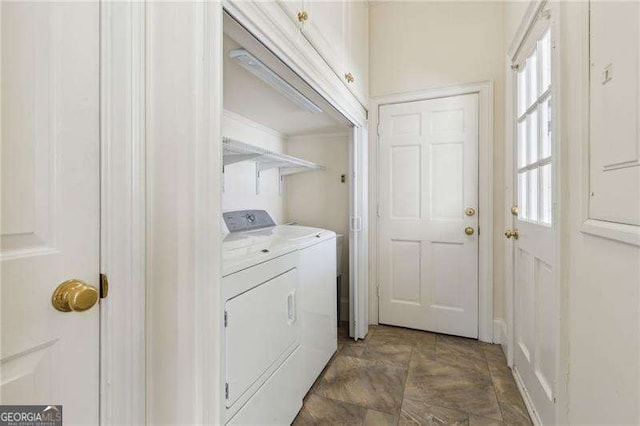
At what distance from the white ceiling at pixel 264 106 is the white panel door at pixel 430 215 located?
66cm

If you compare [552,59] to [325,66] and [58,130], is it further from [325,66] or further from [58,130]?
[58,130]

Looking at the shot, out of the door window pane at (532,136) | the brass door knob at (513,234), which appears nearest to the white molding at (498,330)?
the brass door knob at (513,234)

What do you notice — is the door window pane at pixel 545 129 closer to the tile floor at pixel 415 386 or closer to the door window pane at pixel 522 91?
the door window pane at pixel 522 91

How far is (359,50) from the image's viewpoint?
2262 millimetres

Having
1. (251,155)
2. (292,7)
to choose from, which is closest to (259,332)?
(251,155)

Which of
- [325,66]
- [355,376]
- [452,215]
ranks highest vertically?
[325,66]

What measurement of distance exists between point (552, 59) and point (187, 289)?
168cm

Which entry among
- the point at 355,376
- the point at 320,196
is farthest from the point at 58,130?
the point at 320,196

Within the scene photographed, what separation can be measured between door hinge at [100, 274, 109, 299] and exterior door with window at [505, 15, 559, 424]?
1603 millimetres

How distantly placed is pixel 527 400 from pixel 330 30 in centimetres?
237

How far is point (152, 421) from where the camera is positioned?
74cm

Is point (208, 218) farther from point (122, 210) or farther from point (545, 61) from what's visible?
point (545, 61)

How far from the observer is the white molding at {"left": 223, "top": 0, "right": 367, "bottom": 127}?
92 cm

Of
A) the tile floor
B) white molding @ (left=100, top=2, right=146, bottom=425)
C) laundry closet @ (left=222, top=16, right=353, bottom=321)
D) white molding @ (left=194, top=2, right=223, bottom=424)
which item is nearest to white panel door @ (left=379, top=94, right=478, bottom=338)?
the tile floor
